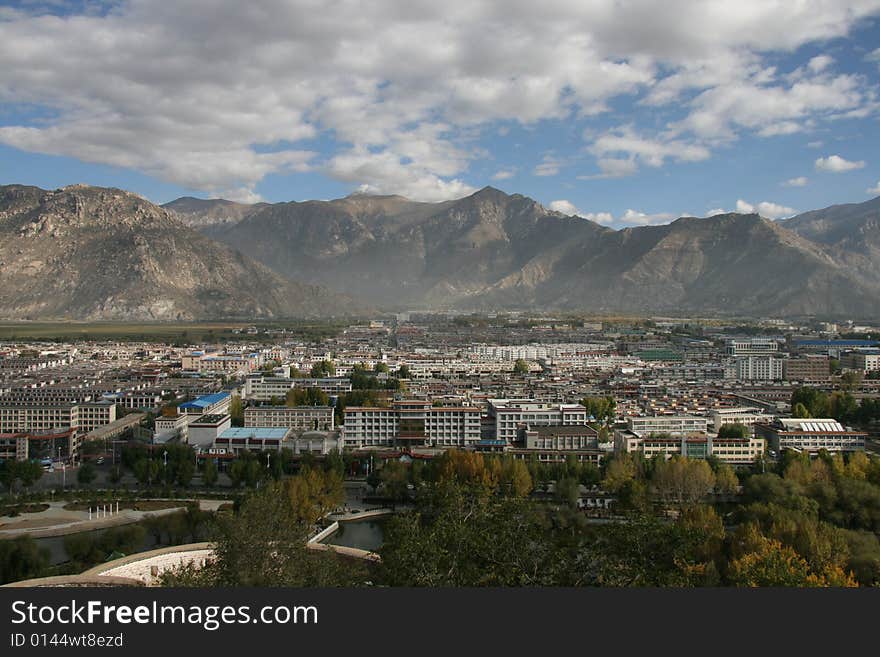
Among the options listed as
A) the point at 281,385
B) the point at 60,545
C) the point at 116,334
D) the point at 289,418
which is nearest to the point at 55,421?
the point at 289,418

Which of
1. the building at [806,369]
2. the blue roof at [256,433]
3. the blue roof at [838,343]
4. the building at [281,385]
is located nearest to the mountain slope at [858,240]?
the blue roof at [838,343]

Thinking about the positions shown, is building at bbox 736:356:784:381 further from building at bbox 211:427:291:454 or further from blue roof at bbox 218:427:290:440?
building at bbox 211:427:291:454

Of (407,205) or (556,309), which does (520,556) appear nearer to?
(556,309)

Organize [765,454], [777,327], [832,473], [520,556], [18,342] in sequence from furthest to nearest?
[777,327] → [18,342] → [765,454] → [832,473] → [520,556]

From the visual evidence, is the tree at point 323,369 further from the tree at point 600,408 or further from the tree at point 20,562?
the tree at point 20,562

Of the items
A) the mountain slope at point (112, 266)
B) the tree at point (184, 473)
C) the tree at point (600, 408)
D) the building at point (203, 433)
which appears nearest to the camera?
the tree at point (184, 473)

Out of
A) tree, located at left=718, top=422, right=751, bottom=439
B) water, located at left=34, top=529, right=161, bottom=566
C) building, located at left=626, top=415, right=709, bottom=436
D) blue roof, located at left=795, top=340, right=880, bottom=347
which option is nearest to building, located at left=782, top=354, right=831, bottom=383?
blue roof, located at left=795, top=340, right=880, bottom=347

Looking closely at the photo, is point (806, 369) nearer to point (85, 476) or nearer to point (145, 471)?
point (145, 471)

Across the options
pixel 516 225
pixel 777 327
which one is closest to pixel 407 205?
pixel 516 225
